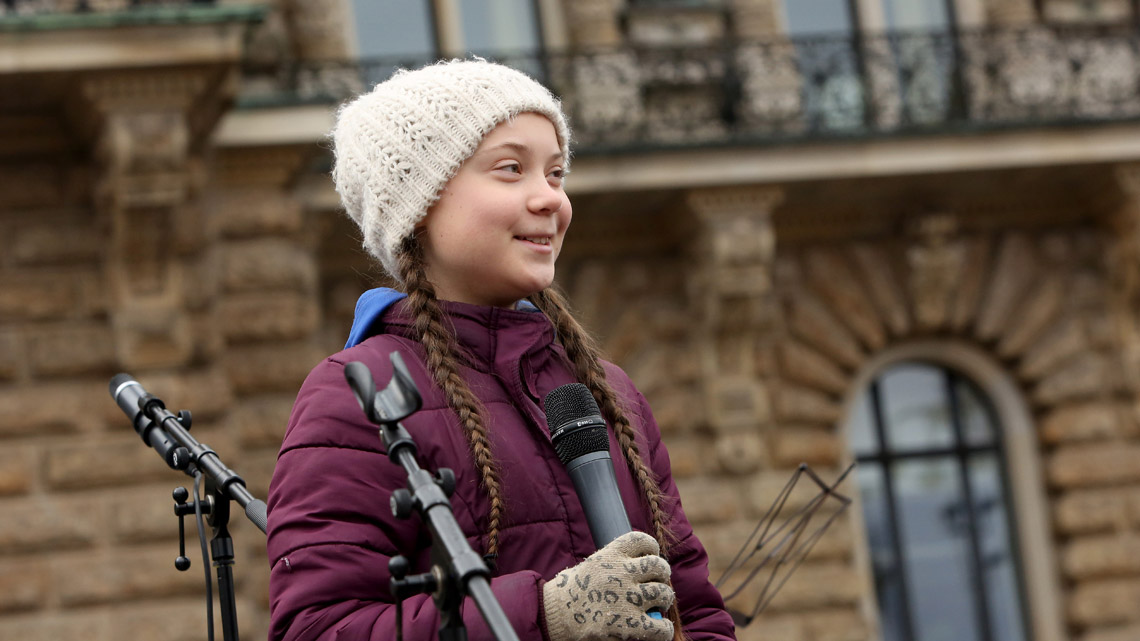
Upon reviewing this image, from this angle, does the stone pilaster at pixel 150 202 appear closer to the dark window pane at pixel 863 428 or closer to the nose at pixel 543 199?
the dark window pane at pixel 863 428

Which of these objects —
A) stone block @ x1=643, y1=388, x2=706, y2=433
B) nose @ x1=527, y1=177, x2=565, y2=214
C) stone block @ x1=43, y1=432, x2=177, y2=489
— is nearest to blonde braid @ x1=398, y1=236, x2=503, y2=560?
nose @ x1=527, y1=177, x2=565, y2=214

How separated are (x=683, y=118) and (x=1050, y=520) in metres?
3.71

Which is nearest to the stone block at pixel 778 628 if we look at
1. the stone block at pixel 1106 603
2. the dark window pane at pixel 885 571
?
the dark window pane at pixel 885 571

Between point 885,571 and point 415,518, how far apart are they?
356 inches

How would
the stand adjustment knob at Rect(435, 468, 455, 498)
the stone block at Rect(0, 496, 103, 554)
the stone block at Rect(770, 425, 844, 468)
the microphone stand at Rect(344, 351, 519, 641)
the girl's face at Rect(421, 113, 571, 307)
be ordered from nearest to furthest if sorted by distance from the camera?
1. the microphone stand at Rect(344, 351, 519, 641)
2. the stand adjustment knob at Rect(435, 468, 455, 498)
3. the girl's face at Rect(421, 113, 571, 307)
4. the stone block at Rect(0, 496, 103, 554)
5. the stone block at Rect(770, 425, 844, 468)

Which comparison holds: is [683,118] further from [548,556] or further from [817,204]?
Result: [548,556]

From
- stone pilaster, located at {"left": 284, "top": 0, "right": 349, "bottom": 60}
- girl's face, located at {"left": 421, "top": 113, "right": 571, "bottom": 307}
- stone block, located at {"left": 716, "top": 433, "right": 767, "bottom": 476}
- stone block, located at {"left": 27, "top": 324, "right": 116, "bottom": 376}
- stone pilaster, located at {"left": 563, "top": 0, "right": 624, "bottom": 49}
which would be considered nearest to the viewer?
girl's face, located at {"left": 421, "top": 113, "right": 571, "bottom": 307}

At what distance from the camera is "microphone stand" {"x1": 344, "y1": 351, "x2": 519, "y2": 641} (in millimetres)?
1843

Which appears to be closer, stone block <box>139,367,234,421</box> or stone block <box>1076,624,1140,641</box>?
stone block <box>139,367,234,421</box>

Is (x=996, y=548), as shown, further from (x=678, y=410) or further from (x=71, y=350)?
(x=71, y=350)

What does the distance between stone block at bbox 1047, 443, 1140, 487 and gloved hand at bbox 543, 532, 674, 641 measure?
9.04 meters

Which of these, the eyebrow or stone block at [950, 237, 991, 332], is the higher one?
the eyebrow

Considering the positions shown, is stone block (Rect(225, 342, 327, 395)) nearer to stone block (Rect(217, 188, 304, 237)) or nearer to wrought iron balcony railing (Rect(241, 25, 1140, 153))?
stone block (Rect(217, 188, 304, 237))

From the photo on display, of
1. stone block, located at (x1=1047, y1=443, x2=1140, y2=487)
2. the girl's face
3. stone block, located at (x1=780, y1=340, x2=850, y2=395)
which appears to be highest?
the girl's face
